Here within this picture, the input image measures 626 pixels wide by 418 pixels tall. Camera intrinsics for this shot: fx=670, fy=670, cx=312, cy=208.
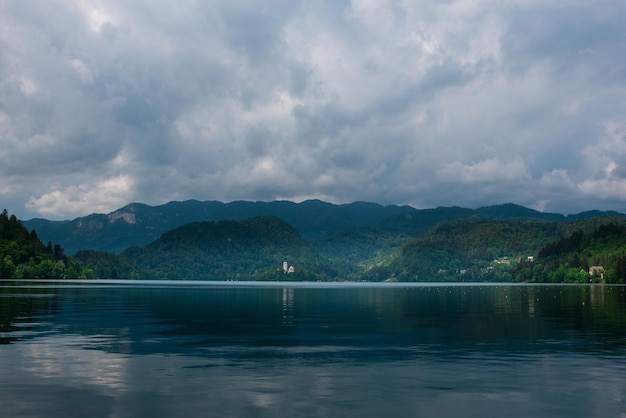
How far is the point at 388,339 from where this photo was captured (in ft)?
200

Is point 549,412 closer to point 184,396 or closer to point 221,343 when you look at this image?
point 184,396

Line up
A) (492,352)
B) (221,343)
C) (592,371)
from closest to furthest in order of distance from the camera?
(592,371), (492,352), (221,343)

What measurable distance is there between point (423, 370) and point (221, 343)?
21.4 metres

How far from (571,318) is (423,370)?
179ft

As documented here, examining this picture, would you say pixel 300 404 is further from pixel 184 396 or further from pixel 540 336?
pixel 540 336

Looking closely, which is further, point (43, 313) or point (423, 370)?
point (43, 313)

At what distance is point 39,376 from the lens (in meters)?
38.9

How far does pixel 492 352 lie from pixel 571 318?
43558 mm

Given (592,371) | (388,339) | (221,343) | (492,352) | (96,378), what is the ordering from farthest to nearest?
(388,339) < (221,343) < (492,352) < (592,371) < (96,378)

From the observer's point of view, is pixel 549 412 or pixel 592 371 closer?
pixel 549 412

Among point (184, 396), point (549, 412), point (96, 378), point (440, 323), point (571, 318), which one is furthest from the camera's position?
point (571, 318)

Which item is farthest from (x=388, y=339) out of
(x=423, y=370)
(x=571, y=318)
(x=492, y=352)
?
(x=571, y=318)

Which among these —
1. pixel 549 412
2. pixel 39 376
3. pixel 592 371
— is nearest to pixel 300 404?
pixel 549 412

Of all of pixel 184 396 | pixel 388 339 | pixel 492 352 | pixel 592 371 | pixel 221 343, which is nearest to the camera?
pixel 184 396
